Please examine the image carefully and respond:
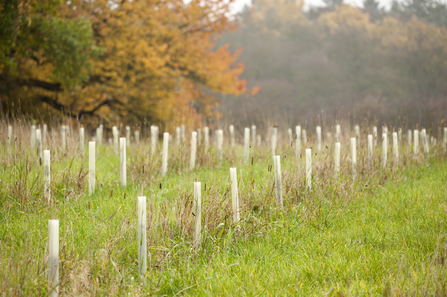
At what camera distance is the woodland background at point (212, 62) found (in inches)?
397

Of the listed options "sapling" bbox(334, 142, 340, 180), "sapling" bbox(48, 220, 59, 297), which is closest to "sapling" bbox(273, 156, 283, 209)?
"sapling" bbox(334, 142, 340, 180)

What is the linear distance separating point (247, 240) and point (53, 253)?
1.83 m

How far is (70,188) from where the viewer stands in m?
4.59

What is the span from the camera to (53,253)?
2.34 meters

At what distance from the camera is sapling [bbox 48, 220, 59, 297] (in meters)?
2.32

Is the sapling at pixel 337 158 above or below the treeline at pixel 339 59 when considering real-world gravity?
below

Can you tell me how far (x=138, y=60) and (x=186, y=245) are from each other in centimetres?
1058

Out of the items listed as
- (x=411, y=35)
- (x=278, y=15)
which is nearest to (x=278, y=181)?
(x=411, y=35)

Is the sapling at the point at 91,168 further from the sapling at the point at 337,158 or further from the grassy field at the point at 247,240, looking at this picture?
the sapling at the point at 337,158

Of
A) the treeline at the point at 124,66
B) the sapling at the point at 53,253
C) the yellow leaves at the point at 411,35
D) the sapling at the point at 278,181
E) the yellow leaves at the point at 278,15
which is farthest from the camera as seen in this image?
the yellow leaves at the point at 278,15

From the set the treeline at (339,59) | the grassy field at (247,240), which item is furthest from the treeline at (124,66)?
the treeline at (339,59)

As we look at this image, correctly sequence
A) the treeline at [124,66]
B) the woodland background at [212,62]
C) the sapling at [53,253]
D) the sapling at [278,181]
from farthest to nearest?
the treeline at [124,66]
the woodland background at [212,62]
the sapling at [278,181]
the sapling at [53,253]

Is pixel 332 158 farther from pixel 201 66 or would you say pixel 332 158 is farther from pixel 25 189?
pixel 201 66

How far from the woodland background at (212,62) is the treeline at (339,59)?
0.08 m
